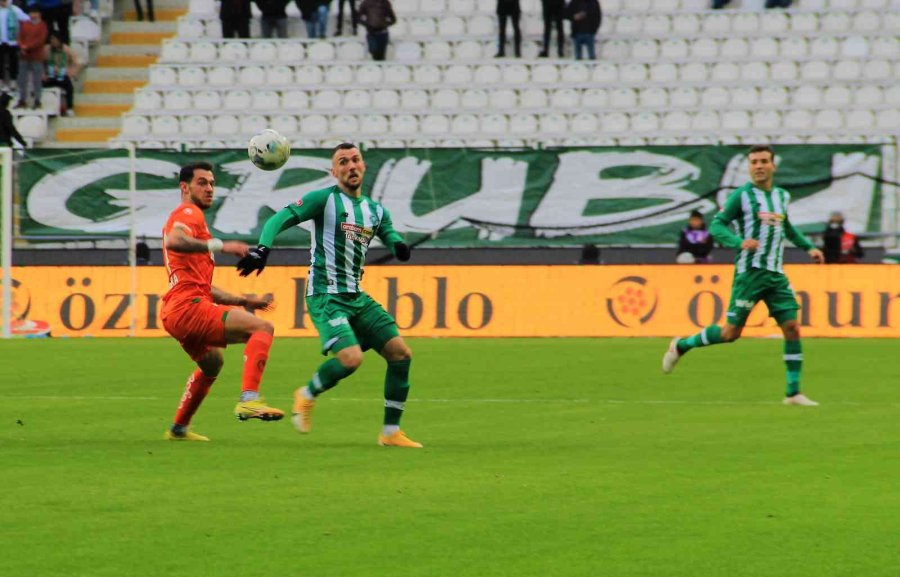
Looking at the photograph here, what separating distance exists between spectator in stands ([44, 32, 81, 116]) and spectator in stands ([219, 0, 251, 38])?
9.64 feet

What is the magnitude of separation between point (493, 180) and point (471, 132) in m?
2.86

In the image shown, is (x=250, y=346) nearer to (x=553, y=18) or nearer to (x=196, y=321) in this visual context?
(x=196, y=321)

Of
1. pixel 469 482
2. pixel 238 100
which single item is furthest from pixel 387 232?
pixel 238 100

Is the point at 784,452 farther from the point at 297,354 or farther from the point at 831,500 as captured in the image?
the point at 297,354

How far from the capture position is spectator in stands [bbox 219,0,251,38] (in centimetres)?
3000

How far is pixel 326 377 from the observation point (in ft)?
33.9

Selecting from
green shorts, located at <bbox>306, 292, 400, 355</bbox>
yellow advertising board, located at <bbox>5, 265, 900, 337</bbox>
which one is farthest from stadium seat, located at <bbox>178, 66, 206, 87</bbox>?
green shorts, located at <bbox>306, 292, 400, 355</bbox>

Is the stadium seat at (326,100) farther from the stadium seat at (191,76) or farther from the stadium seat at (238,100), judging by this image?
the stadium seat at (191,76)

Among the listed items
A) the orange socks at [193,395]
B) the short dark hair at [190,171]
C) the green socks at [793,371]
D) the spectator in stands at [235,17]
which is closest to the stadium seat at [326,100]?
the spectator in stands at [235,17]

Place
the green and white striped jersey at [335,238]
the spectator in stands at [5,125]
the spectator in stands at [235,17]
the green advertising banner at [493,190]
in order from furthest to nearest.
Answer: the spectator in stands at [235,17]
the spectator in stands at [5,125]
the green advertising banner at [493,190]
the green and white striped jersey at [335,238]

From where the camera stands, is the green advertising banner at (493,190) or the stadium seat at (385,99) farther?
the stadium seat at (385,99)

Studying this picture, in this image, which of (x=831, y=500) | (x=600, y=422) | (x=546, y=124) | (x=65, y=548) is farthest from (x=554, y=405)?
(x=546, y=124)

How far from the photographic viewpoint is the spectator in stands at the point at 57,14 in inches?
1156

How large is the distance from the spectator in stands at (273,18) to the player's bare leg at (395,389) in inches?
813
